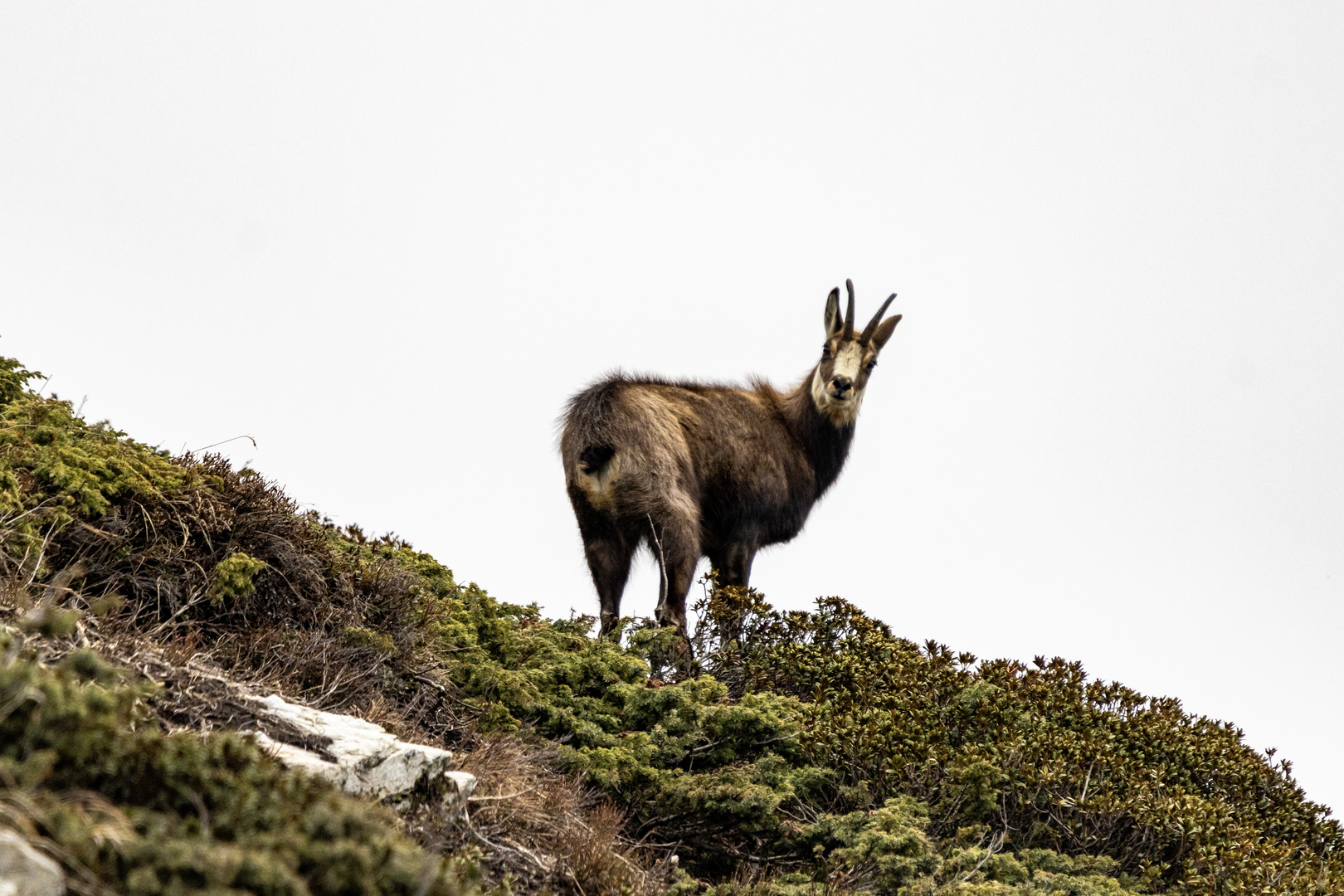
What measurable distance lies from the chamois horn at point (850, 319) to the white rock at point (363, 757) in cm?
673

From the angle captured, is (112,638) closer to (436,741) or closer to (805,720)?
(436,741)

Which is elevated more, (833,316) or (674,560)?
(833,316)

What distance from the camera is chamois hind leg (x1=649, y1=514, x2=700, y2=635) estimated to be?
8211 millimetres

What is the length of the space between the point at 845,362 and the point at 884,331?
0.66 m

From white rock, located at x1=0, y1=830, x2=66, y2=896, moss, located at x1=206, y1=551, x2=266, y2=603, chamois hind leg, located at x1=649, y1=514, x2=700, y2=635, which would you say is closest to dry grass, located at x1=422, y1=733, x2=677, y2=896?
moss, located at x1=206, y1=551, x2=266, y2=603

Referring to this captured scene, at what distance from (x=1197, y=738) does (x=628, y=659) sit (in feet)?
12.0

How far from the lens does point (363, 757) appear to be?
13.1 ft

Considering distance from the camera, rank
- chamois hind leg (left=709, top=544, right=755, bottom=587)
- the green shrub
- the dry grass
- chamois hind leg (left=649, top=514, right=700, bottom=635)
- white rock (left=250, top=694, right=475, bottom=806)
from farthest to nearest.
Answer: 1. chamois hind leg (left=709, top=544, right=755, bottom=587)
2. chamois hind leg (left=649, top=514, right=700, bottom=635)
3. the dry grass
4. white rock (left=250, top=694, right=475, bottom=806)
5. the green shrub

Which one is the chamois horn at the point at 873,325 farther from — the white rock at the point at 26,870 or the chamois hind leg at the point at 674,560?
the white rock at the point at 26,870

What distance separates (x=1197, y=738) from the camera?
7336 millimetres

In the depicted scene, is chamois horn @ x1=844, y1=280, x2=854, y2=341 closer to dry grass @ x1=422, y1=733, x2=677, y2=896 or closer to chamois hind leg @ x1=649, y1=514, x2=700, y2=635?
chamois hind leg @ x1=649, y1=514, x2=700, y2=635

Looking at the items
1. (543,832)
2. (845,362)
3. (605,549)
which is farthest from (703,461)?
(543,832)

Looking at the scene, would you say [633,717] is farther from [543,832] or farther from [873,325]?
[873,325]

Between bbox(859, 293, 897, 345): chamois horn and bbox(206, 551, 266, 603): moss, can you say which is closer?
bbox(206, 551, 266, 603): moss
